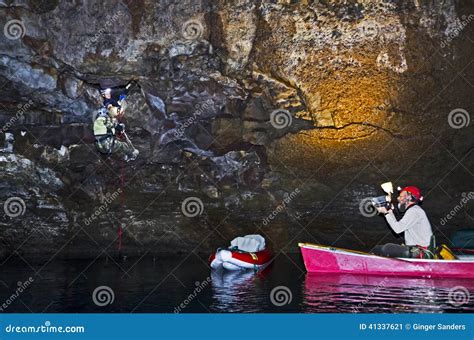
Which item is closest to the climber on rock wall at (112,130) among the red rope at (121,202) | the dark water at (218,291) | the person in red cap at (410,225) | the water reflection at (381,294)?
the red rope at (121,202)

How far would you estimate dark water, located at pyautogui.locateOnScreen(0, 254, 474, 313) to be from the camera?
1264 centimetres

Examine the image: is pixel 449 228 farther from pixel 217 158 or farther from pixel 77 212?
pixel 77 212

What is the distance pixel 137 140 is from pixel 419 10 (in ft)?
31.2

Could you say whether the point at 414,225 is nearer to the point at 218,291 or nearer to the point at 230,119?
the point at 218,291

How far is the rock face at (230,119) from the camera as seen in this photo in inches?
757

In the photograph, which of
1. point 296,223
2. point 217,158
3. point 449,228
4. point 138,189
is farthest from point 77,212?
point 449,228

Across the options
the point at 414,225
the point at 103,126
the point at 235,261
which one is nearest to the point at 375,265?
the point at 414,225

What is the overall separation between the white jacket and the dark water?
3.19 feet

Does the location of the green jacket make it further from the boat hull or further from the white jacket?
the white jacket

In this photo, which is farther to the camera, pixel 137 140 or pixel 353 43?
pixel 137 140

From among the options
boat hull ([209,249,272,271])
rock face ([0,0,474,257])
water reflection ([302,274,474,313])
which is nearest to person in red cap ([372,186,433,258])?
water reflection ([302,274,474,313])

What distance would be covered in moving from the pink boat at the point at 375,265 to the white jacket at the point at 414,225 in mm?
489

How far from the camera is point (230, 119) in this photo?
807 inches

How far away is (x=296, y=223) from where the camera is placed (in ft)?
69.8
